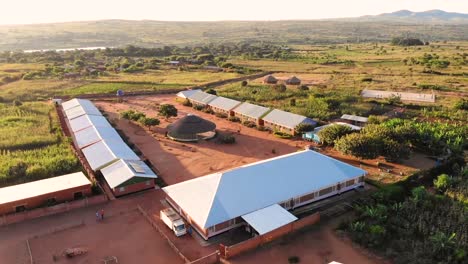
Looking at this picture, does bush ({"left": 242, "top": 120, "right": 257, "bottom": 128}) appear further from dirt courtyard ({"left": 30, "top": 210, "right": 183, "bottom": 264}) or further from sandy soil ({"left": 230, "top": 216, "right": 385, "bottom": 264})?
sandy soil ({"left": 230, "top": 216, "right": 385, "bottom": 264})

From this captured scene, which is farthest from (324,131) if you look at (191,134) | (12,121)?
(12,121)

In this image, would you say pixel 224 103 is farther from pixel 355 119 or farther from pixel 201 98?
pixel 355 119

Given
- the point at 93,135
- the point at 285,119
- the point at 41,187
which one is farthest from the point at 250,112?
the point at 41,187

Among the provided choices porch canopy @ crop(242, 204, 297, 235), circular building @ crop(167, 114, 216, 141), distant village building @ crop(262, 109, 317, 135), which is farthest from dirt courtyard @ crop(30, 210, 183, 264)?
distant village building @ crop(262, 109, 317, 135)

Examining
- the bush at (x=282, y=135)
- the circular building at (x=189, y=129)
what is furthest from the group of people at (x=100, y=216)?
the bush at (x=282, y=135)

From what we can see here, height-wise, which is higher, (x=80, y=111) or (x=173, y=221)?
(x=80, y=111)

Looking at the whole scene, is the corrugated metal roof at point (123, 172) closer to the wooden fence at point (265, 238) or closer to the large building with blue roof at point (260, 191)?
the large building with blue roof at point (260, 191)

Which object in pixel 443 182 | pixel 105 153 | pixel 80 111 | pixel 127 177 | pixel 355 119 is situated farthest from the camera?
pixel 80 111
